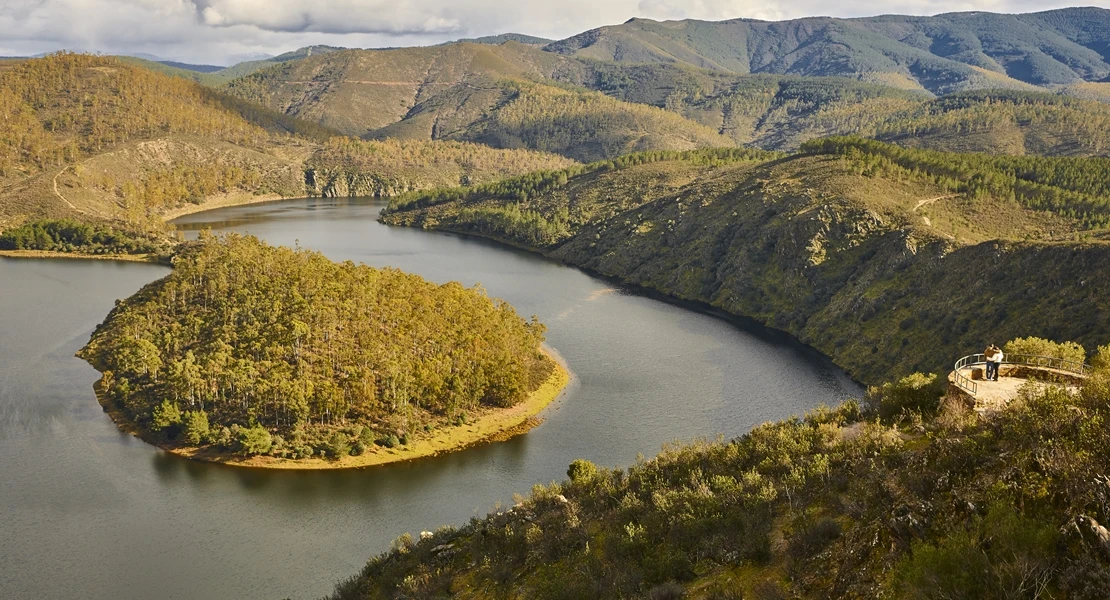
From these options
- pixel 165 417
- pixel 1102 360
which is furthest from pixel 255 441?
pixel 1102 360

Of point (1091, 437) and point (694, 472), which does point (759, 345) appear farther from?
point (1091, 437)

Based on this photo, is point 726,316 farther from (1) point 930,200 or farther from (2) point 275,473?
(2) point 275,473

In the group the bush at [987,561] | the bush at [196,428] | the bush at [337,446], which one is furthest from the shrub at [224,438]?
the bush at [987,561]

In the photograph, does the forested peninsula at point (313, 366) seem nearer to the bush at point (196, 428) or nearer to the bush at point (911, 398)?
the bush at point (196, 428)

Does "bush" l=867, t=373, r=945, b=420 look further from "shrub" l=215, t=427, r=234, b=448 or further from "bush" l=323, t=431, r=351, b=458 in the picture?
"shrub" l=215, t=427, r=234, b=448

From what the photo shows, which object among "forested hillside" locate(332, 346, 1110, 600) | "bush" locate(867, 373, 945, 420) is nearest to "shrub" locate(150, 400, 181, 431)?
"forested hillside" locate(332, 346, 1110, 600)

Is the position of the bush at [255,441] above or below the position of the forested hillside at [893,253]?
below
